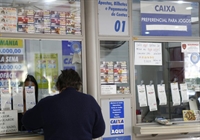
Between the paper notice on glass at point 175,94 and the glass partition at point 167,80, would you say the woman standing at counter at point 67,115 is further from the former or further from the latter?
the paper notice on glass at point 175,94

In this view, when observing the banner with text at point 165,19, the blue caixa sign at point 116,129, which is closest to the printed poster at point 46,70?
the blue caixa sign at point 116,129

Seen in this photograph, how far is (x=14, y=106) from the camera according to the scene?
3.87m

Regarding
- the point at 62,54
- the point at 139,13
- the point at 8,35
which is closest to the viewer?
the point at 8,35

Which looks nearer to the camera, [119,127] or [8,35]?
[8,35]

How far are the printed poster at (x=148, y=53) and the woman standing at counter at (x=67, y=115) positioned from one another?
1.18 m

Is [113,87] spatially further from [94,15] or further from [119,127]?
[94,15]

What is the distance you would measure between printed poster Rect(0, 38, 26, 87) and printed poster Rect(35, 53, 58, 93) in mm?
176

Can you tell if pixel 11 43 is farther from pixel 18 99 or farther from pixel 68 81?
pixel 68 81

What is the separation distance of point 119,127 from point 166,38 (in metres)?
1.32

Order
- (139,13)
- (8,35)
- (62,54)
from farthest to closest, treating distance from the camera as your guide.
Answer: (139,13) → (62,54) → (8,35)

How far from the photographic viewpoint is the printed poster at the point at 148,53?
4.42m

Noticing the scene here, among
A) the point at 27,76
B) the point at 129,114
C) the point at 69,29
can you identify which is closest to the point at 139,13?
the point at 69,29

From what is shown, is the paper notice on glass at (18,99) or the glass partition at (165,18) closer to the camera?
the paper notice on glass at (18,99)

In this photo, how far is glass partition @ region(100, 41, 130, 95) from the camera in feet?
14.0
